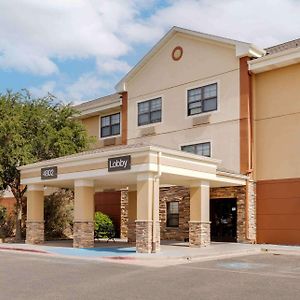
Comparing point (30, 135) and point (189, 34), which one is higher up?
point (189, 34)

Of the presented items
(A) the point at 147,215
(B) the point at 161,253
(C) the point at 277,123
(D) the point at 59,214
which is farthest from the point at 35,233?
(C) the point at 277,123

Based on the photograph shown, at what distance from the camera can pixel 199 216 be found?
22.5m

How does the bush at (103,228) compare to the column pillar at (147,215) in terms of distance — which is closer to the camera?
the column pillar at (147,215)

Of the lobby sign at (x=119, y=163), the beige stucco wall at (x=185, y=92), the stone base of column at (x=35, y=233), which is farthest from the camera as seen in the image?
the beige stucco wall at (x=185, y=92)

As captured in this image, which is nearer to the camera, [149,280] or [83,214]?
[149,280]

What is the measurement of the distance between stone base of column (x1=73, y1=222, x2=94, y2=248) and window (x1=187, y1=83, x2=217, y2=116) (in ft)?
28.8

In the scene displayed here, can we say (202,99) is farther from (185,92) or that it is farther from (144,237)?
(144,237)

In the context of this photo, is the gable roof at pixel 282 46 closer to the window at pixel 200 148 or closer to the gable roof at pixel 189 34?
the gable roof at pixel 189 34

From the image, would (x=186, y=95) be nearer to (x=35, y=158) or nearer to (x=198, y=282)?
(x=35, y=158)

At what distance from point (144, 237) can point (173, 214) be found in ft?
28.9

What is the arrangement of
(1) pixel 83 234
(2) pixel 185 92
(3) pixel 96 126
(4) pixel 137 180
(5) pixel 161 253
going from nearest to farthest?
(5) pixel 161 253 → (4) pixel 137 180 → (1) pixel 83 234 → (2) pixel 185 92 → (3) pixel 96 126

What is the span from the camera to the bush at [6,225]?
2992cm

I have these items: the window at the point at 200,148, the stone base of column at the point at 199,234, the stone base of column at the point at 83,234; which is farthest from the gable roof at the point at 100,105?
the stone base of column at the point at 199,234

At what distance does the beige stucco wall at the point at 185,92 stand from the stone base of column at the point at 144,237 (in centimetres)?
755
